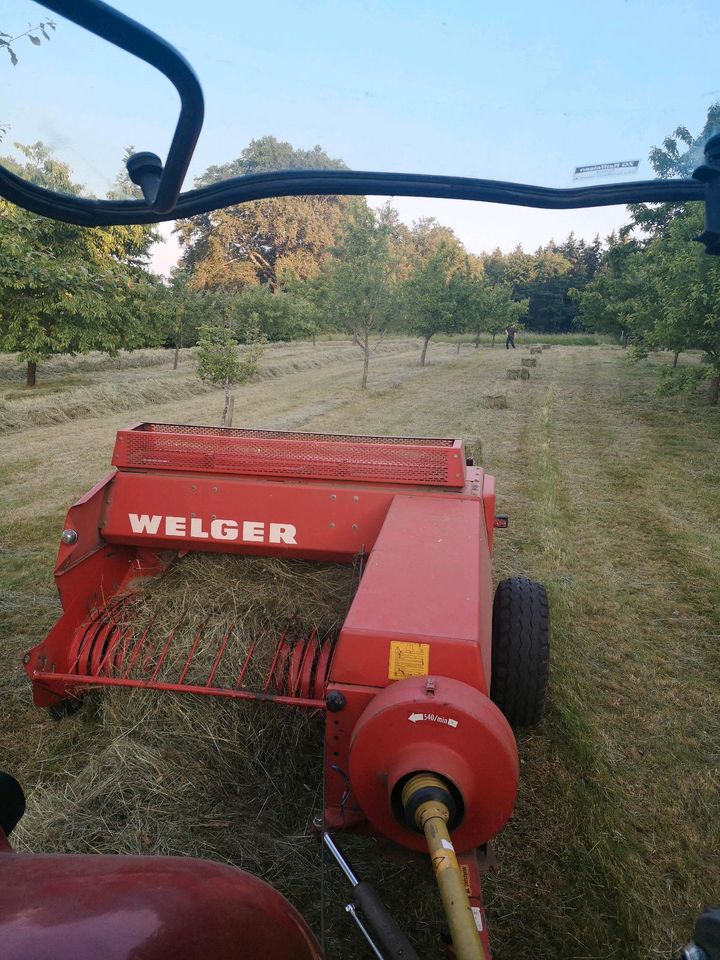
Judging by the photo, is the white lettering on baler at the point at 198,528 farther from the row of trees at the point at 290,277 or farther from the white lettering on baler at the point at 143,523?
the row of trees at the point at 290,277

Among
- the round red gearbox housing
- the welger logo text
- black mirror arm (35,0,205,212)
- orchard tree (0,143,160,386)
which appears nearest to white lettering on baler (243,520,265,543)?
the welger logo text

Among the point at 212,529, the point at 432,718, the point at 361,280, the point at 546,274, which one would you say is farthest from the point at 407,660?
the point at 546,274

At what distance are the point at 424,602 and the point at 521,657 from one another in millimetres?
1102

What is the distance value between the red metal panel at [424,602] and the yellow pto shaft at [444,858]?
0.35 metres

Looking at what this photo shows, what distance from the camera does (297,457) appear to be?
11.3ft

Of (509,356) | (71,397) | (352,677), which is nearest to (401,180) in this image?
(352,677)

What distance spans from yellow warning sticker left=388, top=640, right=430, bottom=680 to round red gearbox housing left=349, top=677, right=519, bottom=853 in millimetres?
76

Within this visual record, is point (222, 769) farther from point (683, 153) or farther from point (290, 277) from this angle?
point (290, 277)

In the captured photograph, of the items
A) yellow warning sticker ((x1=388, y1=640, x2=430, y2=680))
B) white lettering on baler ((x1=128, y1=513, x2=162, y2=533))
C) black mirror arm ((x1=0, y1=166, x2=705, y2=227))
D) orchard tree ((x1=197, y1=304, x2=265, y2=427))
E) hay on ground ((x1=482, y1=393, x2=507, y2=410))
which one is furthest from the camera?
hay on ground ((x1=482, y1=393, x2=507, y2=410))

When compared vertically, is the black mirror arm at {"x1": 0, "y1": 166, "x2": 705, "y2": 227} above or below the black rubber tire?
above

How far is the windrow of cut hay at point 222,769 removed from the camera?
2.45 meters

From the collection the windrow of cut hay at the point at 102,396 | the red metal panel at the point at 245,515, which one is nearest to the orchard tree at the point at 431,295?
the windrow of cut hay at the point at 102,396

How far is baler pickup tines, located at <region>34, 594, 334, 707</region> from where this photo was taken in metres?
2.93

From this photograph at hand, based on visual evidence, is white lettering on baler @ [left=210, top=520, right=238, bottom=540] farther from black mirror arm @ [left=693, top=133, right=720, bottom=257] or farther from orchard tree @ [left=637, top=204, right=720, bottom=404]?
orchard tree @ [left=637, top=204, right=720, bottom=404]
